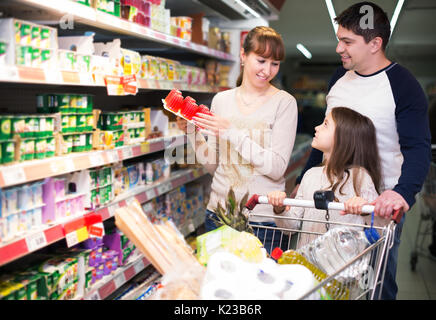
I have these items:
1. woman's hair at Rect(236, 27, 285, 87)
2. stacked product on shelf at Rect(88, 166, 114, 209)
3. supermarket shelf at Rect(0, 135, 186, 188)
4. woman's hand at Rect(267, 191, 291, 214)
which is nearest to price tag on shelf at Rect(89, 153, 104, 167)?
supermarket shelf at Rect(0, 135, 186, 188)

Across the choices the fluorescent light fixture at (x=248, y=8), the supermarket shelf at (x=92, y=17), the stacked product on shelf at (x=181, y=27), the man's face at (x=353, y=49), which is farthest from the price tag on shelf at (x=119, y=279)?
the fluorescent light fixture at (x=248, y=8)

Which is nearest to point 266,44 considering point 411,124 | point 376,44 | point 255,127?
point 255,127

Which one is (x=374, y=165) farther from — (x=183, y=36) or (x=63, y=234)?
(x=183, y=36)

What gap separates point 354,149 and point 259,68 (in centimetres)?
60

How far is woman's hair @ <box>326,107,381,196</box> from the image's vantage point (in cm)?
207

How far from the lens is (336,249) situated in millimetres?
1609

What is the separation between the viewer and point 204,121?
2207mm

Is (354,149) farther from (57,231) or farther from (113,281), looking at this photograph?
(113,281)

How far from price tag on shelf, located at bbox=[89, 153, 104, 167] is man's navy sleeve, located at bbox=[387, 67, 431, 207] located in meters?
1.46

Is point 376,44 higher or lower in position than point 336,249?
higher

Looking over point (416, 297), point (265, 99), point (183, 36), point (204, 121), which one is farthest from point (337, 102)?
point (416, 297)

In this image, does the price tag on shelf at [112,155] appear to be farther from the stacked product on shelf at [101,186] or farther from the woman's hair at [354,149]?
the woman's hair at [354,149]

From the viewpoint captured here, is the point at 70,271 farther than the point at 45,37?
Yes

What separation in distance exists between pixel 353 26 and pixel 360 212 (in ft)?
2.78
